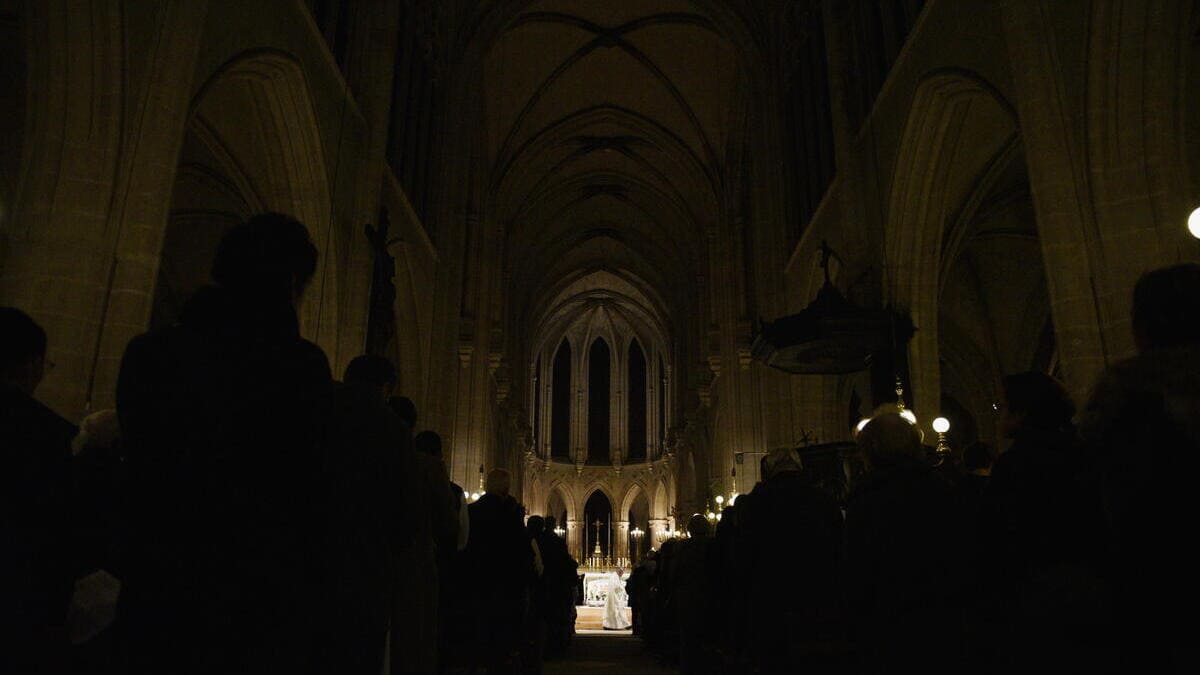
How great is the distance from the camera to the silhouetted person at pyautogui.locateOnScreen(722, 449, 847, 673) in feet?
11.4

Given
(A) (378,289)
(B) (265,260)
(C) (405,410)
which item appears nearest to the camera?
(B) (265,260)

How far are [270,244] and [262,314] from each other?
169mm

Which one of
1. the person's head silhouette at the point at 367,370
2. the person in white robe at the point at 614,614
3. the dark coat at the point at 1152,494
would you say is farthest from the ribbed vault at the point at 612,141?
the dark coat at the point at 1152,494

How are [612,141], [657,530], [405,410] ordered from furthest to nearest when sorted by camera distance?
[657,530] < [612,141] < [405,410]

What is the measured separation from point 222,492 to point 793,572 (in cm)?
272

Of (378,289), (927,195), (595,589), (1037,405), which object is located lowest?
(595,589)

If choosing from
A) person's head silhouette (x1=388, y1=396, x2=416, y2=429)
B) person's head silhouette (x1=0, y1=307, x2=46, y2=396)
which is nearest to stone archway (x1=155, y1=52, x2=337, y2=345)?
person's head silhouette (x1=388, y1=396, x2=416, y2=429)

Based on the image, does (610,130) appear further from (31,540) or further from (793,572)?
(31,540)

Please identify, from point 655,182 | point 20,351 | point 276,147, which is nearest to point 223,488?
point 20,351

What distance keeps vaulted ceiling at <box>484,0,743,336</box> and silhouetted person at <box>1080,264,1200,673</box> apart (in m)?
17.8

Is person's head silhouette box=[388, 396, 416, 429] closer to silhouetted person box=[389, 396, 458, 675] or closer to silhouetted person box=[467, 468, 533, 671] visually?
silhouetted person box=[389, 396, 458, 675]

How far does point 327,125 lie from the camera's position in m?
9.38

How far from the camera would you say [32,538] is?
1.74 m

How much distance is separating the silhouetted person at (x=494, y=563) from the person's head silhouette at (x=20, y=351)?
2678 mm
